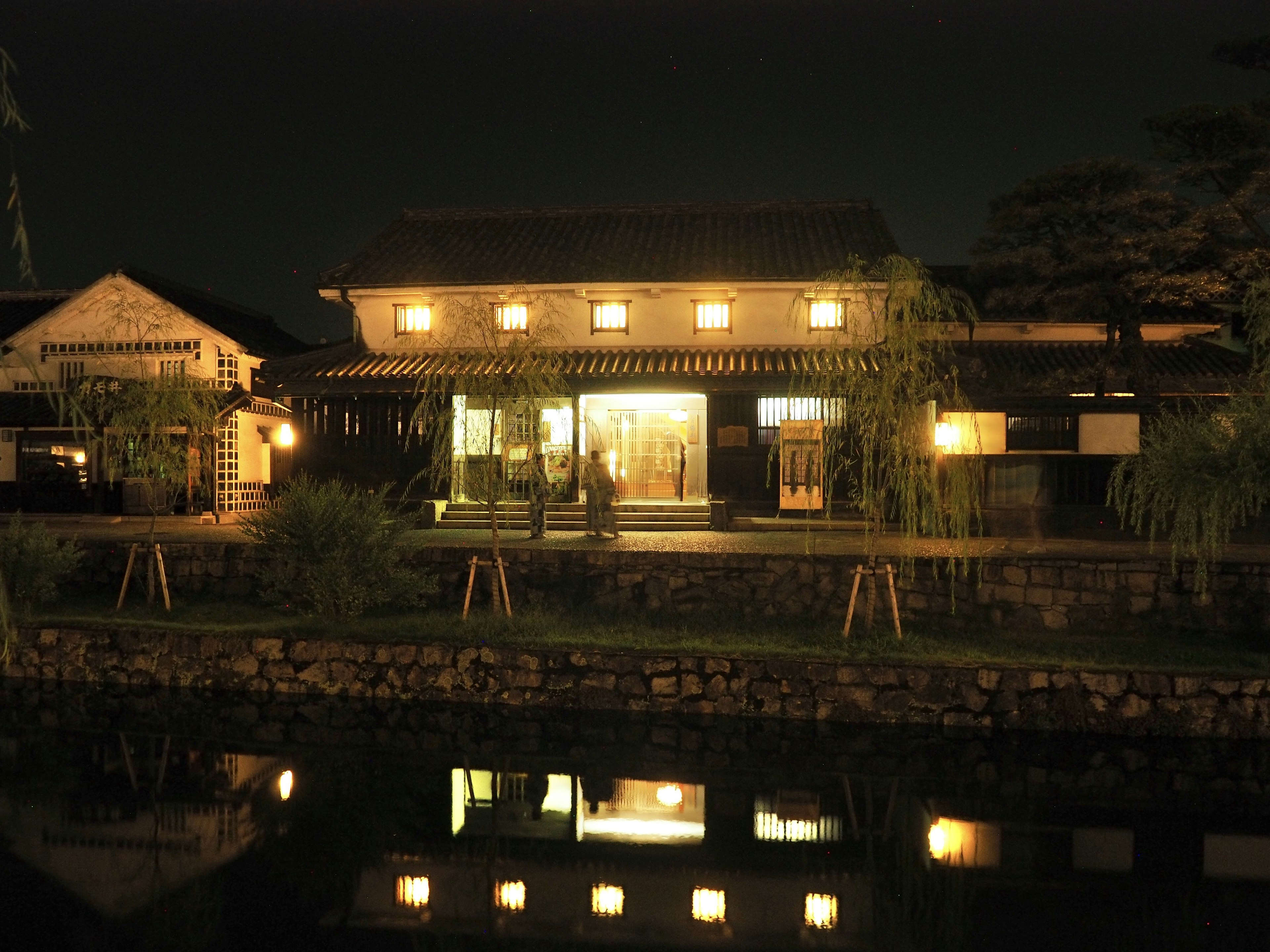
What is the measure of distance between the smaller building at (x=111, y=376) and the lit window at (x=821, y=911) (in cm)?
2095

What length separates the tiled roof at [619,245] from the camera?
23.3 metres

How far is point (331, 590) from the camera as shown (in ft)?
46.1

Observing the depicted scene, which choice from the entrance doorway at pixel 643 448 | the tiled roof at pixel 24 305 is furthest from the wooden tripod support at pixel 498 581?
the tiled roof at pixel 24 305

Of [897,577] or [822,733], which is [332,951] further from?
[897,577]

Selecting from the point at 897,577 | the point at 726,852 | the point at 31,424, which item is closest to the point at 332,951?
the point at 726,852

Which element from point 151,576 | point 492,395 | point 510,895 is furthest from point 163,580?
point 510,895

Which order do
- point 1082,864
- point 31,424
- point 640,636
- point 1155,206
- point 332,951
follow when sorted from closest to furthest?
point 332,951 < point 1082,864 < point 640,636 < point 1155,206 < point 31,424

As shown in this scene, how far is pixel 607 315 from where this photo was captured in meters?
23.5

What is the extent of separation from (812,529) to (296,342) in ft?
67.2

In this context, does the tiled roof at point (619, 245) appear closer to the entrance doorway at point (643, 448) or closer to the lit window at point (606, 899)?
the entrance doorway at point (643, 448)

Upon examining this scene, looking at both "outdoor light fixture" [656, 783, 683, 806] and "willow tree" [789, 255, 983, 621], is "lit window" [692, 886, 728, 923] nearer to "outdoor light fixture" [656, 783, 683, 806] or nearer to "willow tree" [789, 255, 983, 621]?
"outdoor light fixture" [656, 783, 683, 806]

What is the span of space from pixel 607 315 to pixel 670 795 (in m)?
15.6

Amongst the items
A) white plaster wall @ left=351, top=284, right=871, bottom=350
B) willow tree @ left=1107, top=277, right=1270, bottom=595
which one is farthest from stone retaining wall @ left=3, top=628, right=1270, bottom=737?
white plaster wall @ left=351, top=284, right=871, bottom=350

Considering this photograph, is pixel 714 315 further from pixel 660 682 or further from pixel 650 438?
pixel 660 682
